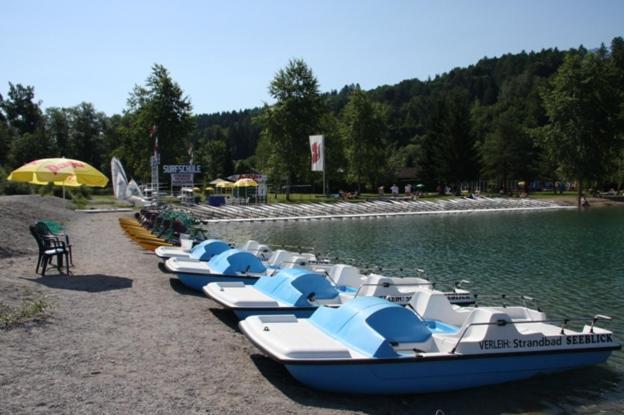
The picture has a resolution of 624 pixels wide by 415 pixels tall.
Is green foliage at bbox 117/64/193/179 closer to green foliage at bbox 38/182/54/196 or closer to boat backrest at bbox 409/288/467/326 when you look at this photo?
green foliage at bbox 38/182/54/196

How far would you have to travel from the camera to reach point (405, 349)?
8398 millimetres

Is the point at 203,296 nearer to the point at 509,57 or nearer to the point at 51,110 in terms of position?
the point at 51,110

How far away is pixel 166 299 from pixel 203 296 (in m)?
1.17

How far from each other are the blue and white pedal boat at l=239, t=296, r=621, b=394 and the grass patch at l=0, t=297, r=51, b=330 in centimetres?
380

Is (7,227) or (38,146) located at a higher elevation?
(38,146)

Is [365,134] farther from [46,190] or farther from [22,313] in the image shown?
[22,313]

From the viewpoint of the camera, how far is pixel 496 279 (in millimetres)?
18750

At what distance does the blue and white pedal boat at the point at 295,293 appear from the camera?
35.5 ft

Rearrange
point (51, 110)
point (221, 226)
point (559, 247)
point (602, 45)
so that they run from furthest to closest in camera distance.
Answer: point (602, 45) → point (51, 110) → point (221, 226) → point (559, 247)

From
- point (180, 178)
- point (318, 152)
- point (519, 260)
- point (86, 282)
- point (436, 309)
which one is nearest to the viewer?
point (436, 309)

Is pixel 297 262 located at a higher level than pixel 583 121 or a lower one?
lower

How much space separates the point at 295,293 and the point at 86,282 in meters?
5.84

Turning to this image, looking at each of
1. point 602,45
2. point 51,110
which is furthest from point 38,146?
point 602,45

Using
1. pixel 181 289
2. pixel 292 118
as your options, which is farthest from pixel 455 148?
pixel 181 289
